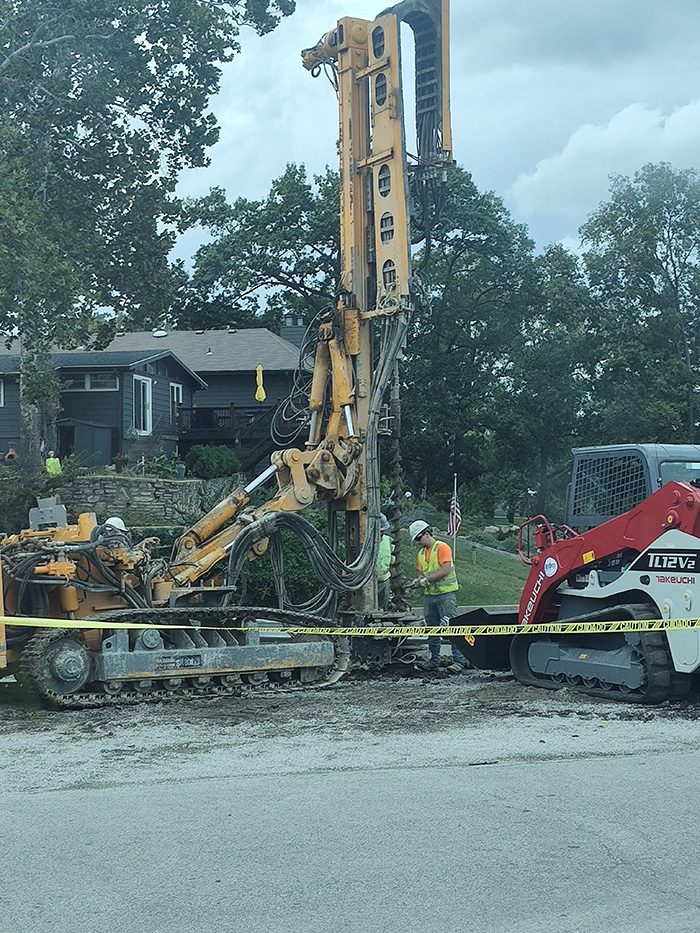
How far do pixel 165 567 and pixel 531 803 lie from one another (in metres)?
5.64

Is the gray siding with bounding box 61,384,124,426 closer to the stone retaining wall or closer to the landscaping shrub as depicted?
the landscaping shrub

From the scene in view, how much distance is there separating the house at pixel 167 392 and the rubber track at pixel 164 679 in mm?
21726

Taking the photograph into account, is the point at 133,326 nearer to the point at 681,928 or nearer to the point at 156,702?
the point at 156,702

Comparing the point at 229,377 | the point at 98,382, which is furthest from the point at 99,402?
the point at 229,377

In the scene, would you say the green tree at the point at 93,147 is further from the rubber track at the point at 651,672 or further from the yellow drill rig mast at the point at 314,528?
the rubber track at the point at 651,672

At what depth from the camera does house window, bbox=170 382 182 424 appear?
1490 inches

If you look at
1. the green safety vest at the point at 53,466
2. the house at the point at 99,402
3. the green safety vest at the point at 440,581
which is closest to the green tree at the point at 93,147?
the green safety vest at the point at 53,466

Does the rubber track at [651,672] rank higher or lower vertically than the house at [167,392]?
lower

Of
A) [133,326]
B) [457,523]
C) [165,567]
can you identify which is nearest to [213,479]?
[133,326]

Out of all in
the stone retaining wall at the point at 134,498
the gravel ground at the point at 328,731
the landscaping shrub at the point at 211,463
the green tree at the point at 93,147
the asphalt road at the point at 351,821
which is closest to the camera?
the asphalt road at the point at 351,821

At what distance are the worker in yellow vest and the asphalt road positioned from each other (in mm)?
2901

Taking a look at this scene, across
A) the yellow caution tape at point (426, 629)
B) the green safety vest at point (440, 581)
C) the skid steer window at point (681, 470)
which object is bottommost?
the yellow caution tape at point (426, 629)

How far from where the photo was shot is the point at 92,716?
9.62 m

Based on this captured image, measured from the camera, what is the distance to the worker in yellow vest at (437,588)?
41.5ft
